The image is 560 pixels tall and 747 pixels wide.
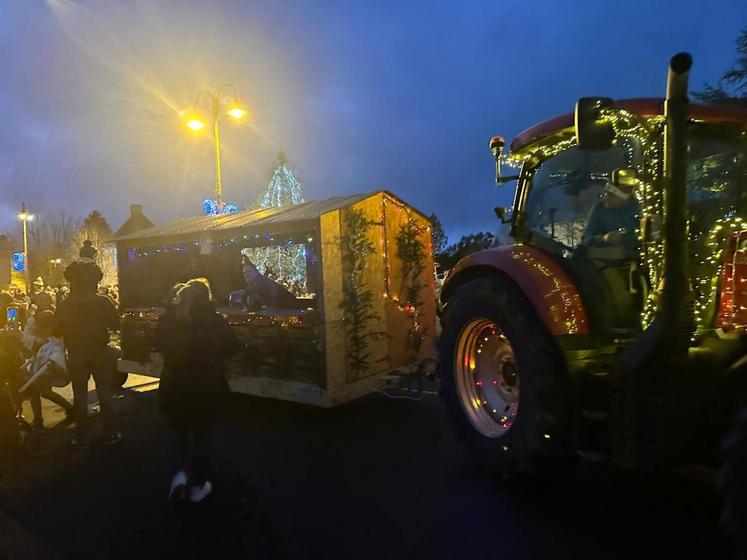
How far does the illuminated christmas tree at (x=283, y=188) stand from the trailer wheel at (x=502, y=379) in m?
15.8

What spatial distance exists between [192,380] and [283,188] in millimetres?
16207

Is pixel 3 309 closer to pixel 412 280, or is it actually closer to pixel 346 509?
pixel 412 280

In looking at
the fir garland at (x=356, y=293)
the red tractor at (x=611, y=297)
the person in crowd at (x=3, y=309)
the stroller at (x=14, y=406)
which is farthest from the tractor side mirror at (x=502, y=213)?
the person in crowd at (x=3, y=309)

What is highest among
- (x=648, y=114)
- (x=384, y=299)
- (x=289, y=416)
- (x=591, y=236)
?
(x=648, y=114)

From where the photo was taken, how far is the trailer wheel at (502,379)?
3402 mm

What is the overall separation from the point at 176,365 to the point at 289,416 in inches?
100

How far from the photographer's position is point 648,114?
3195 mm

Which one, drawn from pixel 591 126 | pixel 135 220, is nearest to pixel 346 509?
pixel 591 126

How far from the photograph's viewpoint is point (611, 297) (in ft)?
11.4

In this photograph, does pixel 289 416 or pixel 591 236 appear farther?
pixel 289 416

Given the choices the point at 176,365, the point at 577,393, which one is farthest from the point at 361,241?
the point at 577,393

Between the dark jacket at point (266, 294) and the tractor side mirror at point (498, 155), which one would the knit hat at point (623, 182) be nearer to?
the tractor side mirror at point (498, 155)

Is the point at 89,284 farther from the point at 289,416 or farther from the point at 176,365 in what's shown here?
the point at 289,416

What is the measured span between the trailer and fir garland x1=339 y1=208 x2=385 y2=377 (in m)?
0.01
